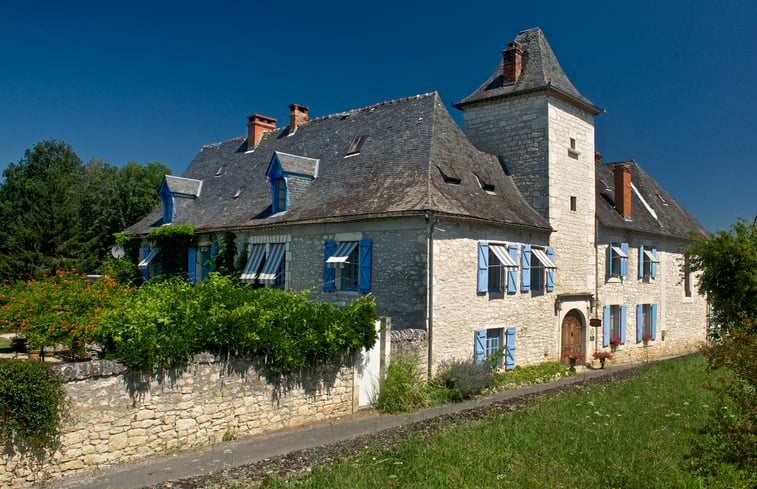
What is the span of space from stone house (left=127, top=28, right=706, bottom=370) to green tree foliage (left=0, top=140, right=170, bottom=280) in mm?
13407

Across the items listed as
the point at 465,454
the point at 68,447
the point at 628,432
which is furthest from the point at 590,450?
the point at 68,447

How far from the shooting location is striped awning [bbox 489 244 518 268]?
575 inches

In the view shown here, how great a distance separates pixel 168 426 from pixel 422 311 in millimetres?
6322

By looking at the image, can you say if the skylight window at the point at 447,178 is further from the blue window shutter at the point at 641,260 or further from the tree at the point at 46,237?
the tree at the point at 46,237

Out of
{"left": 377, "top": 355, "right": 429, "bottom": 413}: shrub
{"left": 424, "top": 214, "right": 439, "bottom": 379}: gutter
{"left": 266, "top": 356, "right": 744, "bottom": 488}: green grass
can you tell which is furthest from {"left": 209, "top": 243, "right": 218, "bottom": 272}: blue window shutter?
{"left": 266, "top": 356, "right": 744, "bottom": 488}: green grass

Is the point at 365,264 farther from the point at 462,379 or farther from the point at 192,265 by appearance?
the point at 192,265

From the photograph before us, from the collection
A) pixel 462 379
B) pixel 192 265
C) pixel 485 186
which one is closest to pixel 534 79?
pixel 485 186

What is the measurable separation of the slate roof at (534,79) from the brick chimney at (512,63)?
14cm

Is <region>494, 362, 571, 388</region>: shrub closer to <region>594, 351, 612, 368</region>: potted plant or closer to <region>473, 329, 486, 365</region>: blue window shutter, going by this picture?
<region>473, 329, 486, 365</region>: blue window shutter

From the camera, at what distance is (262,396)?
9812mm

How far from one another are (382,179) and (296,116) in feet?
25.4

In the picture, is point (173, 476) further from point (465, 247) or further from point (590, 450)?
point (465, 247)

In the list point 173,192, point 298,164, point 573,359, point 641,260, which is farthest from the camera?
point 173,192

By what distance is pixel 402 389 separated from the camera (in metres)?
12.0
